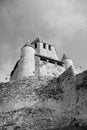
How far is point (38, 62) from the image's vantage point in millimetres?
25078

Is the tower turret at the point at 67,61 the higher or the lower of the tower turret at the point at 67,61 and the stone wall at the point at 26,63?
the higher

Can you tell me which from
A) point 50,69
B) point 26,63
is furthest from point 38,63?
point 26,63

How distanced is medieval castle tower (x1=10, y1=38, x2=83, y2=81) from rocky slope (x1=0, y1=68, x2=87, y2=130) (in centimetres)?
708

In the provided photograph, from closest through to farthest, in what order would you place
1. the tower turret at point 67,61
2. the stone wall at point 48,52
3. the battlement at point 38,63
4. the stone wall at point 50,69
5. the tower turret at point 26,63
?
1. the tower turret at point 26,63
2. the battlement at point 38,63
3. the stone wall at point 50,69
4. the tower turret at point 67,61
5. the stone wall at point 48,52

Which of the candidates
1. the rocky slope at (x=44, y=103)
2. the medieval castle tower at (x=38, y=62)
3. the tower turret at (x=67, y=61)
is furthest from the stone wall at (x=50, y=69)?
the rocky slope at (x=44, y=103)

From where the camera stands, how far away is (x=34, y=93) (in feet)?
42.3

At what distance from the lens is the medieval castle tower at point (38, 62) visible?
22.9 m

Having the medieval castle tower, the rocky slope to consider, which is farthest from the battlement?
the rocky slope

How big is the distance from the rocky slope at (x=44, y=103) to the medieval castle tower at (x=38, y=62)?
7077 mm

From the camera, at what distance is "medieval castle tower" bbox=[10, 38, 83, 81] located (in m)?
22.9

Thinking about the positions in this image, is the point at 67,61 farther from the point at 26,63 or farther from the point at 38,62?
the point at 26,63

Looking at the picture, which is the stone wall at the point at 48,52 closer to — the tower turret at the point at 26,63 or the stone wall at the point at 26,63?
the tower turret at the point at 26,63

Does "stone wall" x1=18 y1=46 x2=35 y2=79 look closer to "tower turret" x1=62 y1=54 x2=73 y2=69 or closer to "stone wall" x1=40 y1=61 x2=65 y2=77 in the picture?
"stone wall" x1=40 y1=61 x2=65 y2=77

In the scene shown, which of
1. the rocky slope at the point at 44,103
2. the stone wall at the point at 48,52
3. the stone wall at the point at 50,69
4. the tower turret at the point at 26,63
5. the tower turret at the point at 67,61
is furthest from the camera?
the stone wall at the point at 48,52
